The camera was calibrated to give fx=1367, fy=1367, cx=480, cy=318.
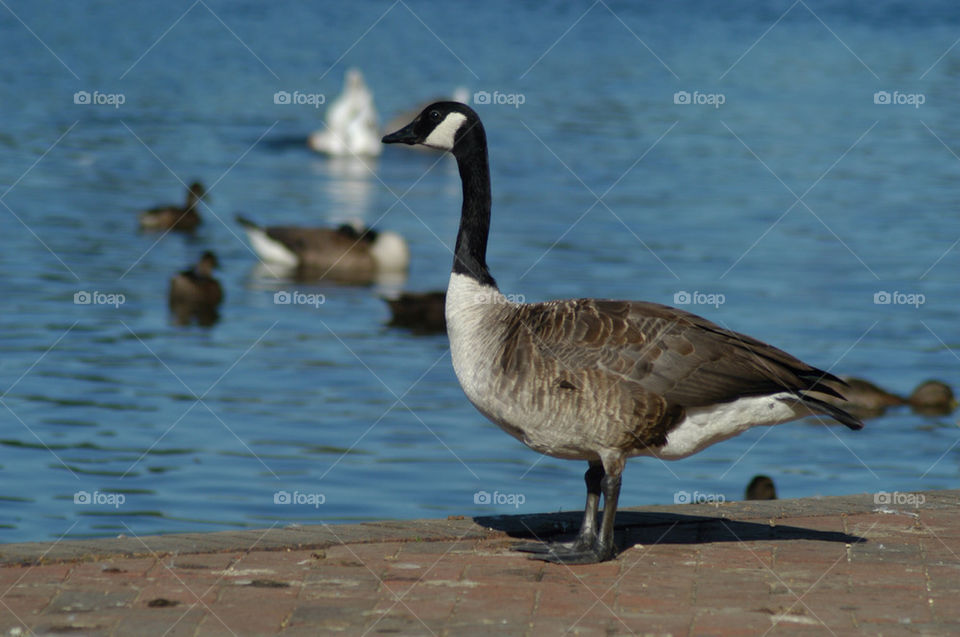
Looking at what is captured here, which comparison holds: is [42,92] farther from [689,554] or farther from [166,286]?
[689,554]

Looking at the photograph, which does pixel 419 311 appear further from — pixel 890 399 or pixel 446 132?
pixel 446 132

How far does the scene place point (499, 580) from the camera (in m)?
6.32

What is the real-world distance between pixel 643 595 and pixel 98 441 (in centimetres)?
705

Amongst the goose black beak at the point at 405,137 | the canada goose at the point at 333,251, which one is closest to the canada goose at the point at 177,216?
the canada goose at the point at 333,251

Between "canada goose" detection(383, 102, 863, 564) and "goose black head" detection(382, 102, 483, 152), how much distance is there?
1.03m

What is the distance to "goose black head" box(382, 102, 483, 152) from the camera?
733cm

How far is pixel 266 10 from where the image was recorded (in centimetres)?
5731

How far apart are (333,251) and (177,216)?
11.2 ft

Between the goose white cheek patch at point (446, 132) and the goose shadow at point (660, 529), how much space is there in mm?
2068

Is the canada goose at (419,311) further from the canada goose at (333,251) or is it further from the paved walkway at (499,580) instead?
the paved walkway at (499,580)

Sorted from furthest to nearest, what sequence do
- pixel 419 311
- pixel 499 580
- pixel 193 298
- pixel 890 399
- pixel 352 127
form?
pixel 352 127
pixel 193 298
pixel 419 311
pixel 890 399
pixel 499 580

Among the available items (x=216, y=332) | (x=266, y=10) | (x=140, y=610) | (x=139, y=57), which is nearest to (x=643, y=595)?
(x=140, y=610)

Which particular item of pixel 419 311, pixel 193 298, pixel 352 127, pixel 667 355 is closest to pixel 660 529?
pixel 667 355

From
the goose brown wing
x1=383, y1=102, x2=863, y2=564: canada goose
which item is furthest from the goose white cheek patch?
the goose brown wing
